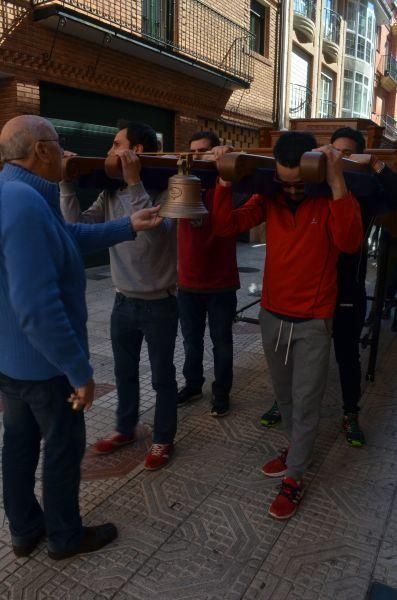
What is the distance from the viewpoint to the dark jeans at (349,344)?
334 cm

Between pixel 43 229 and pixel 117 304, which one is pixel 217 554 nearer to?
pixel 117 304

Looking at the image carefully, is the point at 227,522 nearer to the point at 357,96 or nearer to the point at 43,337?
the point at 43,337

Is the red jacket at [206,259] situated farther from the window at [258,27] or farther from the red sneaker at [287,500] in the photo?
the window at [258,27]

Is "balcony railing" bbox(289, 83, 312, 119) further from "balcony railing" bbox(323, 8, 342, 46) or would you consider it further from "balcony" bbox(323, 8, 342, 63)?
"balcony railing" bbox(323, 8, 342, 46)

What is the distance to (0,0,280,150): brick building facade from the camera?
Result: 7.83 meters

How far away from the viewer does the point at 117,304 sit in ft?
10.3

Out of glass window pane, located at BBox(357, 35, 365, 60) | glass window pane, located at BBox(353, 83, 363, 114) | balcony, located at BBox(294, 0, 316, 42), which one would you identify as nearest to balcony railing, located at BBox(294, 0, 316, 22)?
balcony, located at BBox(294, 0, 316, 42)

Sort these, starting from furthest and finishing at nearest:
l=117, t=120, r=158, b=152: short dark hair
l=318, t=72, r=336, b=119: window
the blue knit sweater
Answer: l=318, t=72, r=336, b=119: window
l=117, t=120, r=158, b=152: short dark hair
the blue knit sweater

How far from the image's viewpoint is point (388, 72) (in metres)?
29.1

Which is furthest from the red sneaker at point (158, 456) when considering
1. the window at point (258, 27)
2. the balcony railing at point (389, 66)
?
the balcony railing at point (389, 66)

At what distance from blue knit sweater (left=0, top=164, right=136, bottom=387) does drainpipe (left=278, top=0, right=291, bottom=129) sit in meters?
14.8

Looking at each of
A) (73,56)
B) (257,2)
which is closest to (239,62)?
(257,2)

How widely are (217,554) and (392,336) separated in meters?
4.27

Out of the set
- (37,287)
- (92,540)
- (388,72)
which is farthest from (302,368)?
(388,72)
